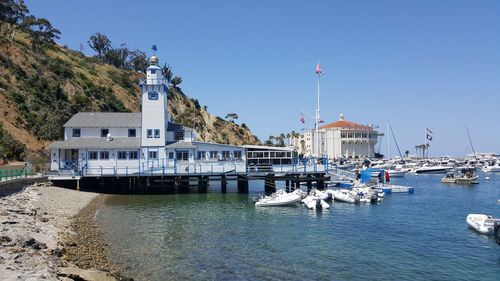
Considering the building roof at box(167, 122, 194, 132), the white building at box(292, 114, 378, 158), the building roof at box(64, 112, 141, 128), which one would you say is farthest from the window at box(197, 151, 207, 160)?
the white building at box(292, 114, 378, 158)

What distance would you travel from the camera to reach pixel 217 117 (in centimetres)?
13462

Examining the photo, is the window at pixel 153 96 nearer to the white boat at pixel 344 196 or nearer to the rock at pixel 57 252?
the white boat at pixel 344 196

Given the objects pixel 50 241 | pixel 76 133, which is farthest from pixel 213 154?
pixel 50 241

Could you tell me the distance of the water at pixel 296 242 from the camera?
19.6 meters

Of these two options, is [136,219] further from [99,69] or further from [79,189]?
[99,69]

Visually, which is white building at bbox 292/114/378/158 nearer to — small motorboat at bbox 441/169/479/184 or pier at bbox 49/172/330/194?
small motorboat at bbox 441/169/479/184

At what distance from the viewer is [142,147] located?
49875 mm

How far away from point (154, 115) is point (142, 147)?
437 cm

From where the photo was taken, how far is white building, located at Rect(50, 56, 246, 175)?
48.8m

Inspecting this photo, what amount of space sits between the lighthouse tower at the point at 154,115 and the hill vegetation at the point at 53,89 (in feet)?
60.2

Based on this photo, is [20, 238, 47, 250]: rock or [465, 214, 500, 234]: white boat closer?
[20, 238, 47, 250]: rock

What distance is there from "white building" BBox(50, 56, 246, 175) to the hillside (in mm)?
13301

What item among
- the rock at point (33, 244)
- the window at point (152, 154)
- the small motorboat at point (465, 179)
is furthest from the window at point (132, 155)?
the small motorboat at point (465, 179)

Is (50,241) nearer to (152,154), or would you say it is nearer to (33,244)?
(33,244)
